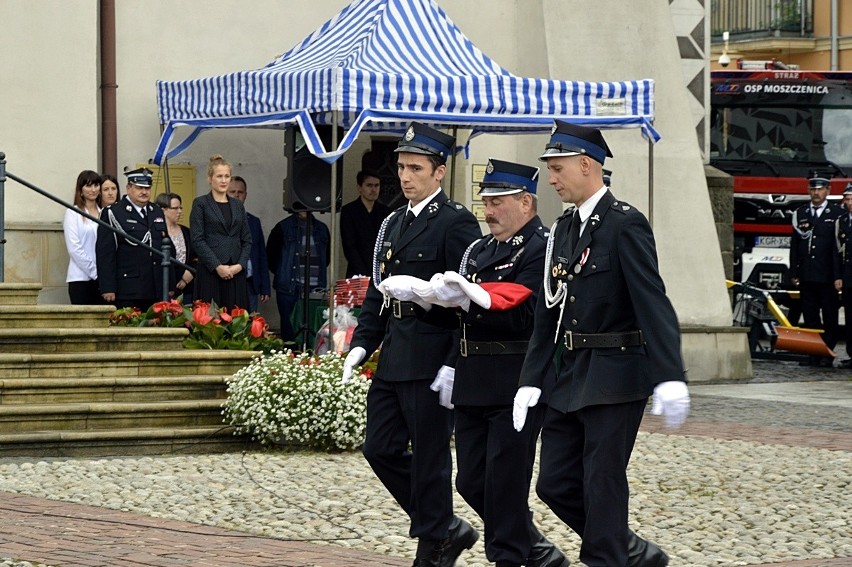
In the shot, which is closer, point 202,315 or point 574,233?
point 574,233

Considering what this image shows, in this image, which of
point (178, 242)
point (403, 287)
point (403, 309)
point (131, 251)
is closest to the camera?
point (403, 287)

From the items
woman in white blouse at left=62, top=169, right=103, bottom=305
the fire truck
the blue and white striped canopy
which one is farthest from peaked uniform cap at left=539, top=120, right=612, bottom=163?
the fire truck

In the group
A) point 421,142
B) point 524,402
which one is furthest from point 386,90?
point 524,402

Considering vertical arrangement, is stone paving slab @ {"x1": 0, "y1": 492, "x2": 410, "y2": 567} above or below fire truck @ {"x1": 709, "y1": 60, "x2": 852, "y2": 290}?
below

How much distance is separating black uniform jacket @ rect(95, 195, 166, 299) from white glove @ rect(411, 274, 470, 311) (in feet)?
23.5

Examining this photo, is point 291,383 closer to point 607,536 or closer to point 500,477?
point 500,477

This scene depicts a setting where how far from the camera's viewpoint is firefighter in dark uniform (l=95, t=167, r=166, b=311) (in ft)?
45.8

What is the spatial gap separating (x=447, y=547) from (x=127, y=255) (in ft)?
23.9

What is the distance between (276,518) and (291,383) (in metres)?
2.74

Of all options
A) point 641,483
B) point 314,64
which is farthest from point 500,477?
point 314,64

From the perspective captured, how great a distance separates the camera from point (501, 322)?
7062 millimetres

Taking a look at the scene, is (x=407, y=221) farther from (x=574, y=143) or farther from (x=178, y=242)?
(x=178, y=242)

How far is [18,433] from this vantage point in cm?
1145

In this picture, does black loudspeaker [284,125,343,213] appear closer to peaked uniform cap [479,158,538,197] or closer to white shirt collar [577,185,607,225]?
peaked uniform cap [479,158,538,197]
